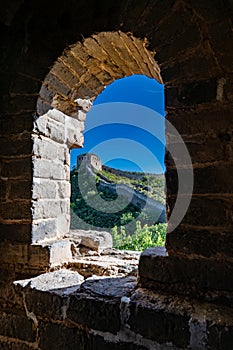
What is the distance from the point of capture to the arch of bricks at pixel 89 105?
4.75 ft

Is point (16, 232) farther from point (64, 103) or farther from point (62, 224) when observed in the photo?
point (64, 103)

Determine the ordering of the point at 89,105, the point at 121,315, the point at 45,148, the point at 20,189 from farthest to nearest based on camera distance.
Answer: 1. the point at 89,105
2. the point at 45,148
3. the point at 20,189
4. the point at 121,315

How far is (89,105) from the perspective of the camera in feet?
8.99

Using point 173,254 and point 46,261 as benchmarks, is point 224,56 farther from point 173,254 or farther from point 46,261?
point 46,261

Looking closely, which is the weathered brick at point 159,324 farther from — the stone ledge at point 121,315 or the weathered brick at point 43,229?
the weathered brick at point 43,229

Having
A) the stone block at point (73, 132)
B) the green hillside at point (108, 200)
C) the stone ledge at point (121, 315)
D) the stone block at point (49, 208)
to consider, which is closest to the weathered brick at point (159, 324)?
the stone ledge at point (121, 315)

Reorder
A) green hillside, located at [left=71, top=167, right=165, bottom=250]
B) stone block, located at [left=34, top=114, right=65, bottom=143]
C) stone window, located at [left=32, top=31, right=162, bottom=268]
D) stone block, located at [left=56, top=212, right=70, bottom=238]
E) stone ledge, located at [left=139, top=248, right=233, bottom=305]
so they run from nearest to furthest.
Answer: stone ledge, located at [left=139, top=248, right=233, bottom=305] → stone window, located at [left=32, top=31, right=162, bottom=268] → stone block, located at [left=34, top=114, right=65, bottom=143] → stone block, located at [left=56, top=212, right=70, bottom=238] → green hillside, located at [left=71, top=167, right=165, bottom=250]

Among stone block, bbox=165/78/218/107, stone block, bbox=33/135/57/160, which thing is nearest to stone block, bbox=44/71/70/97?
stone block, bbox=33/135/57/160

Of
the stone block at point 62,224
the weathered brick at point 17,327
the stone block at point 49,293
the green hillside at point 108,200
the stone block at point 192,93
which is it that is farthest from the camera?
the green hillside at point 108,200

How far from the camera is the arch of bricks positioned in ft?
4.75

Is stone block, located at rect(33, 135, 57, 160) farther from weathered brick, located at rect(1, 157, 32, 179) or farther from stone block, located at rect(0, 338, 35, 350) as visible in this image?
stone block, located at rect(0, 338, 35, 350)

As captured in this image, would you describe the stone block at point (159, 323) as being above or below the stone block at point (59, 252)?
below

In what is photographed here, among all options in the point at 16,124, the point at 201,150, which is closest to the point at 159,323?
the point at 201,150

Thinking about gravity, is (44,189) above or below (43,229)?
above
